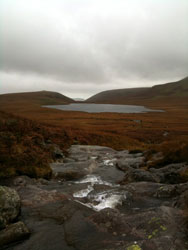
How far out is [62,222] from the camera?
29.7ft

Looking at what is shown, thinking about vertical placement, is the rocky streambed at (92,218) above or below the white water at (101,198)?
above

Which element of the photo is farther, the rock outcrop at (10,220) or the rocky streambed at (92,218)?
the rock outcrop at (10,220)

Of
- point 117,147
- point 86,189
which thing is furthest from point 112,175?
point 117,147

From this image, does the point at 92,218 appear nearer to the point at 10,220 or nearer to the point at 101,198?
the point at 101,198

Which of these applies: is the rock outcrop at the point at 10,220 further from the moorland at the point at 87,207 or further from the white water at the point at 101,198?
the white water at the point at 101,198

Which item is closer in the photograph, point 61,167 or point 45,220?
point 45,220

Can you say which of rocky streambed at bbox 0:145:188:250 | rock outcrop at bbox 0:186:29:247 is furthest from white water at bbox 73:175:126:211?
rock outcrop at bbox 0:186:29:247

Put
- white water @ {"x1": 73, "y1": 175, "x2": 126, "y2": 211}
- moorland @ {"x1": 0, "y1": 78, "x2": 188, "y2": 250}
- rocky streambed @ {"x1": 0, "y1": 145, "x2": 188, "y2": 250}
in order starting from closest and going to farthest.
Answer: rocky streambed @ {"x1": 0, "y1": 145, "x2": 188, "y2": 250}
moorland @ {"x1": 0, "y1": 78, "x2": 188, "y2": 250}
white water @ {"x1": 73, "y1": 175, "x2": 126, "y2": 211}

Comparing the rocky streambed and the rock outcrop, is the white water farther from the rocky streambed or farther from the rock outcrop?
the rock outcrop

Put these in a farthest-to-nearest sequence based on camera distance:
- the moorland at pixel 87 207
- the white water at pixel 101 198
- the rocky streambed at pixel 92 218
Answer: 1. the white water at pixel 101 198
2. the moorland at pixel 87 207
3. the rocky streambed at pixel 92 218

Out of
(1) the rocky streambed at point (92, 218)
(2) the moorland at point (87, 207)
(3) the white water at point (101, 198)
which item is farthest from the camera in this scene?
(3) the white water at point (101, 198)

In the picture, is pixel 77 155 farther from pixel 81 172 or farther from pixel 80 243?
pixel 80 243

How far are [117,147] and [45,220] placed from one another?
3489 centimetres

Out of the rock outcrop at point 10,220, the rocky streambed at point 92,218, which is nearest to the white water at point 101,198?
the rocky streambed at point 92,218
